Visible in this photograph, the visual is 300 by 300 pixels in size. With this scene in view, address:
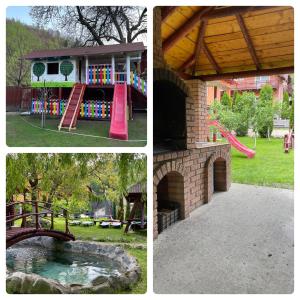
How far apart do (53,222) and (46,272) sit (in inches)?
16.2

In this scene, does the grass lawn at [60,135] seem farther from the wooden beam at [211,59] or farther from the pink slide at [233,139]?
the pink slide at [233,139]

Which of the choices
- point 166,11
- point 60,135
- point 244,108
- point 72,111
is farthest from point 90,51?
point 244,108

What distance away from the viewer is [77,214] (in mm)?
2334

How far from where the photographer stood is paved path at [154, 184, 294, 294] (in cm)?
168

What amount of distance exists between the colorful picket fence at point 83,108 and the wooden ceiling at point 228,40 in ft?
2.49

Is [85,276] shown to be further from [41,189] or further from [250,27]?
[250,27]

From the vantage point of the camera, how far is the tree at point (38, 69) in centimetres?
200

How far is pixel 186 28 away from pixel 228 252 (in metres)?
1.75

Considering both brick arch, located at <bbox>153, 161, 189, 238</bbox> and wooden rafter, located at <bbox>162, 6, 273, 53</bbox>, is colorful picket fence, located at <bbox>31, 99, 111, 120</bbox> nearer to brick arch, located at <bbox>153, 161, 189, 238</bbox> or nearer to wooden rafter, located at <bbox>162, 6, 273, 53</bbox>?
brick arch, located at <bbox>153, 161, 189, 238</bbox>

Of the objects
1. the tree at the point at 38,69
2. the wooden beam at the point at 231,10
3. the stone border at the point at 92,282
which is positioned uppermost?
the wooden beam at the point at 231,10

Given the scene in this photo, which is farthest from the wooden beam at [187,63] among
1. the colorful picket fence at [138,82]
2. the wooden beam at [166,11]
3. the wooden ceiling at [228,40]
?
the colorful picket fence at [138,82]

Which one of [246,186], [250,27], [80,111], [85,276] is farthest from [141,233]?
[246,186]
